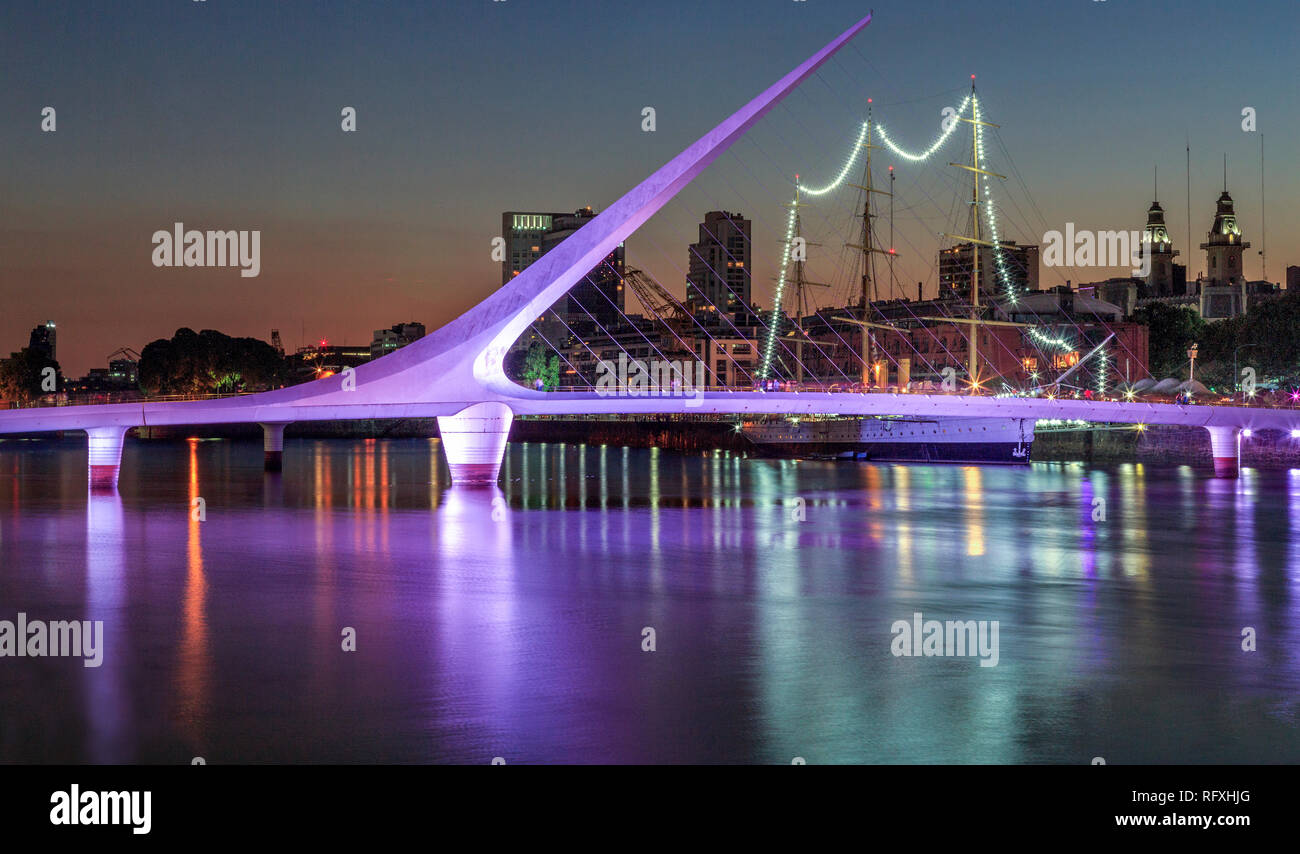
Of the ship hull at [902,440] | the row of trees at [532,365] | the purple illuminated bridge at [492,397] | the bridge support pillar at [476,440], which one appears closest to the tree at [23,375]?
the row of trees at [532,365]

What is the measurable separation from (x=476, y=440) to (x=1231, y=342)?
50.5 metres

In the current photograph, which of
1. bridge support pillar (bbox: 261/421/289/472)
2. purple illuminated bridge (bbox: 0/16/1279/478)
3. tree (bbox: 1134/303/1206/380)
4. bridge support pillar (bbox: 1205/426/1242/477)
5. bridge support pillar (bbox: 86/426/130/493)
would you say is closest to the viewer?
purple illuminated bridge (bbox: 0/16/1279/478)

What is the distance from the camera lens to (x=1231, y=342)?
76.4 m

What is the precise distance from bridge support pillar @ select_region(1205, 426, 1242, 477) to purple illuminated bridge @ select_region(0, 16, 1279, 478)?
9.12 metres

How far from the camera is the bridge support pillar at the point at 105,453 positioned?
48375 mm

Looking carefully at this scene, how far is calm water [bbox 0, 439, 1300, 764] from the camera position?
11758 millimetres

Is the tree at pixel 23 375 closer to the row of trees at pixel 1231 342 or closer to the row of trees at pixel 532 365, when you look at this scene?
the row of trees at pixel 532 365

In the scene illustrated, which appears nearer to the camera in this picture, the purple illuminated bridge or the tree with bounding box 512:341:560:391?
the purple illuminated bridge

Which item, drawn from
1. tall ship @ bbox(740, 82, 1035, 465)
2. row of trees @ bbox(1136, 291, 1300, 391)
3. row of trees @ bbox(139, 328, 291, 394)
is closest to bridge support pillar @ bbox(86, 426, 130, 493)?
tall ship @ bbox(740, 82, 1035, 465)

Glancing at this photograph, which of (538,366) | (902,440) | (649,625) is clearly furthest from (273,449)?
(538,366)

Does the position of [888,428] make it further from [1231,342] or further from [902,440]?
[1231,342]

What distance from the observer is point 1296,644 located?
663 inches

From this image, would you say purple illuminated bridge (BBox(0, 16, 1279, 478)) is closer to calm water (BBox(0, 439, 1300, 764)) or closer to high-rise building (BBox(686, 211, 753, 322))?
calm water (BBox(0, 439, 1300, 764))
